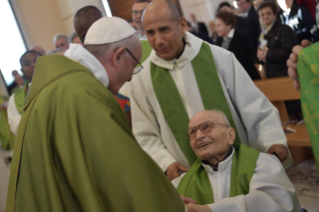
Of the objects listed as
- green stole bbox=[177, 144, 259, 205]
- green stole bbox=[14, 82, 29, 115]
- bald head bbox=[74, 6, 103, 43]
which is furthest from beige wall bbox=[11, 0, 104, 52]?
green stole bbox=[177, 144, 259, 205]

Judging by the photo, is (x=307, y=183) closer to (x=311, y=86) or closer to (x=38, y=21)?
(x=311, y=86)

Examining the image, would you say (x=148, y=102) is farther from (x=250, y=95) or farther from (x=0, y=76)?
(x=0, y=76)

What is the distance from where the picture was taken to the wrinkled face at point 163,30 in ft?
9.61

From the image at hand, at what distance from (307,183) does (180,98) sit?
2041mm

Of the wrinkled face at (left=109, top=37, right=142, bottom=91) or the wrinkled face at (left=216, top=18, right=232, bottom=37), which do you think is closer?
the wrinkled face at (left=109, top=37, right=142, bottom=91)

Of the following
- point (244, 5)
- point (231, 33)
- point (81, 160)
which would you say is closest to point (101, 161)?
point (81, 160)

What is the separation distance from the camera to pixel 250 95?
2.99 meters

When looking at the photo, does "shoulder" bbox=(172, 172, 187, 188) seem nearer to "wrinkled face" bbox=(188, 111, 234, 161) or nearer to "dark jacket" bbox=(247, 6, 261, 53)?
"wrinkled face" bbox=(188, 111, 234, 161)

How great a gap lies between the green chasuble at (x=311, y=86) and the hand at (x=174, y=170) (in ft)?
3.35

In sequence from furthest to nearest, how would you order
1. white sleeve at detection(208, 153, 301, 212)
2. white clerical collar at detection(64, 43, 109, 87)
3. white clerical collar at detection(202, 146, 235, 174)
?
white clerical collar at detection(202, 146, 235, 174)
white sleeve at detection(208, 153, 301, 212)
white clerical collar at detection(64, 43, 109, 87)

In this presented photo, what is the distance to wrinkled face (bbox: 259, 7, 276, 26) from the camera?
200 inches

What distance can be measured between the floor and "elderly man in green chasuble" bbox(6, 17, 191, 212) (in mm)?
2371

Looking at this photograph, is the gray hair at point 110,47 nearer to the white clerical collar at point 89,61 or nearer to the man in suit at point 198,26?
the white clerical collar at point 89,61

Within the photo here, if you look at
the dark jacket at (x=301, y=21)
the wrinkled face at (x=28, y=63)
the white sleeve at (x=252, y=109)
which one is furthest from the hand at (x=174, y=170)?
the wrinkled face at (x=28, y=63)
